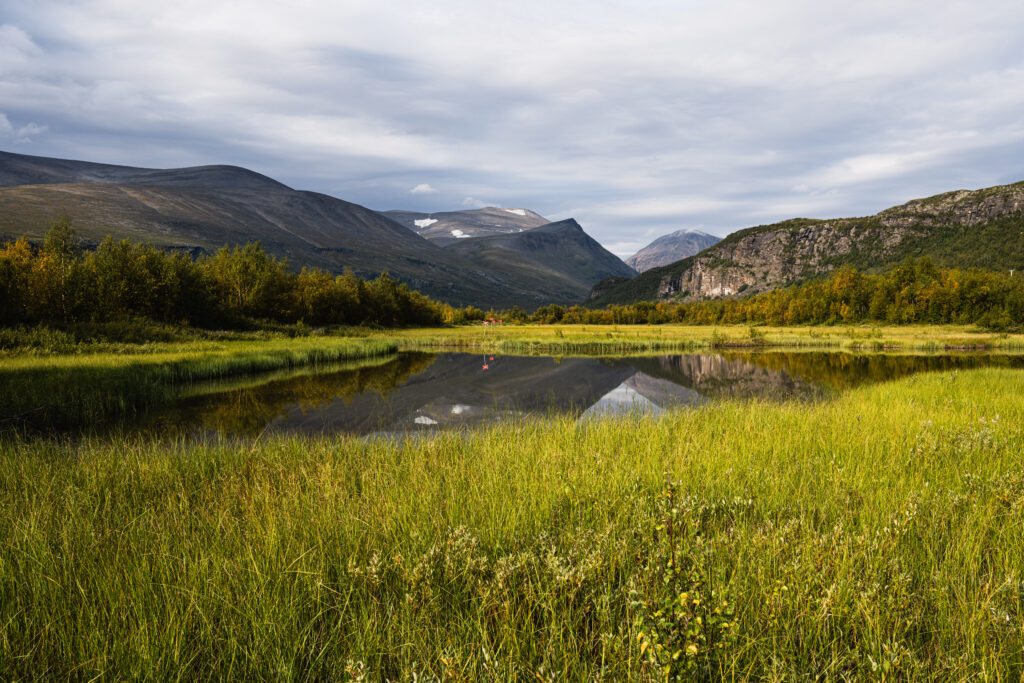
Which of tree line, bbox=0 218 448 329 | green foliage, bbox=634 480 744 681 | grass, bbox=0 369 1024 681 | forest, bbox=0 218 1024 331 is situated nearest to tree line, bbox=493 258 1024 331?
forest, bbox=0 218 1024 331

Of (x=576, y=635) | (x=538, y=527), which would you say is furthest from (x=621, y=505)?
(x=576, y=635)

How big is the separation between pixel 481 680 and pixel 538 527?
6.81 feet

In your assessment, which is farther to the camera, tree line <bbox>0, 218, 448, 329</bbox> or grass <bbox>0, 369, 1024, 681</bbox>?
tree line <bbox>0, 218, 448, 329</bbox>

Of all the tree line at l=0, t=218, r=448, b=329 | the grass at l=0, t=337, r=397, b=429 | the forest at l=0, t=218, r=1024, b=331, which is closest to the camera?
the grass at l=0, t=337, r=397, b=429

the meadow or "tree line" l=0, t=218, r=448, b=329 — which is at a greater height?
"tree line" l=0, t=218, r=448, b=329

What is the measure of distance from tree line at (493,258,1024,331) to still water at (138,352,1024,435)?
6849 centimetres

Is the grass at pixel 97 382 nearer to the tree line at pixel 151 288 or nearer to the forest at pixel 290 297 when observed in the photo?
the tree line at pixel 151 288

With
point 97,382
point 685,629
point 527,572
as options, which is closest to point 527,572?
point 527,572

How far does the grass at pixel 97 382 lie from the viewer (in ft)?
43.3

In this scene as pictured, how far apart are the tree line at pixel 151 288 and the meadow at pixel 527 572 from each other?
106ft

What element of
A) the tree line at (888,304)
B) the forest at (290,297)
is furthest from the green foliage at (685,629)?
the tree line at (888,304)

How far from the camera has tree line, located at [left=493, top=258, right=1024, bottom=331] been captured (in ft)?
256

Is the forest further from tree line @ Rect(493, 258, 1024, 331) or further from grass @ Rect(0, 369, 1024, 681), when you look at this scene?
grass @ Rect(0, 369, 1024, 681)

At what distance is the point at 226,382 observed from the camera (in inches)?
885
